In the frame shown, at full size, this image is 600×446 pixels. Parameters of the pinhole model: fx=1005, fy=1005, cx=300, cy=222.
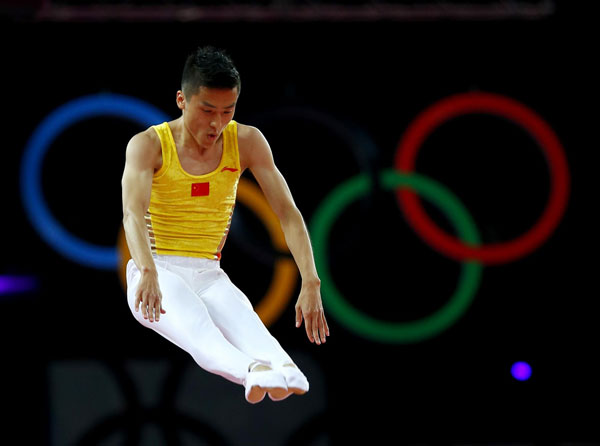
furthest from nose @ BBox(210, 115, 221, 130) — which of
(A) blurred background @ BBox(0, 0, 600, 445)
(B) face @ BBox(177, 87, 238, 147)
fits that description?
(A) blurred background @ BBox(0, 0, 600, 445)

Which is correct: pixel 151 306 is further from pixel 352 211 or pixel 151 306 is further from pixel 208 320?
pixel 352 211

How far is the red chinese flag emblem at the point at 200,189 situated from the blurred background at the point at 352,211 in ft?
15.3

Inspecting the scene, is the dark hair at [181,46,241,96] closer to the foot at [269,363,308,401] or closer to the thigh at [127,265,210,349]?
the thigh at [127,265,210,349]

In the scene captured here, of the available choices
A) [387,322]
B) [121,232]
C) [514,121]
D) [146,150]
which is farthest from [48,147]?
[146,150]

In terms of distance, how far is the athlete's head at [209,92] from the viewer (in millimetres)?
4577

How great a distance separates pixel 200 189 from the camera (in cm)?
484

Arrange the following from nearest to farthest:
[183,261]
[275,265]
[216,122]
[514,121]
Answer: [216,122], [183,261], [275,265], [514,121]

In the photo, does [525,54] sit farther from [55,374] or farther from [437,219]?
[55,374]

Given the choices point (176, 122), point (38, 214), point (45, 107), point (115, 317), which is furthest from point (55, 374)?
point (176, 122)

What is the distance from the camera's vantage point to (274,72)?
9805 mm

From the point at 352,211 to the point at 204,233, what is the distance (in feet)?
17.1

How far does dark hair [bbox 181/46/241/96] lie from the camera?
4.57 metres

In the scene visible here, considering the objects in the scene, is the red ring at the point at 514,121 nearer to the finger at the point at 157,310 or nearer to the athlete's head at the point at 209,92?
the athlete's head at the point at 209,92

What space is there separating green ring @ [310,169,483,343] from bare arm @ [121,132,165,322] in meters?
5.06
